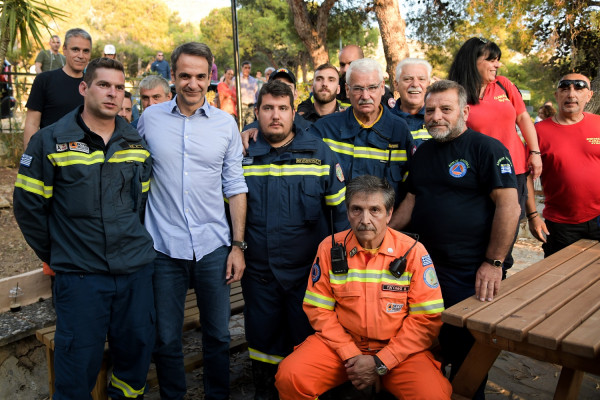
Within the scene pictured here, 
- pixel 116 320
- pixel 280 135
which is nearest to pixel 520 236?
pixel 280 135

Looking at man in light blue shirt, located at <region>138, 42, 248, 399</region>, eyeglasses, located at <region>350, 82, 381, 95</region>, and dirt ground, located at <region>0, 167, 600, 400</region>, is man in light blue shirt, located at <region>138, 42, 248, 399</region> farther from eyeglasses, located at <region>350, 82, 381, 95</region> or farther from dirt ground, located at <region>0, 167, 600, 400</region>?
eyeglasses, located at <region>350, 82, 381, 95</region>

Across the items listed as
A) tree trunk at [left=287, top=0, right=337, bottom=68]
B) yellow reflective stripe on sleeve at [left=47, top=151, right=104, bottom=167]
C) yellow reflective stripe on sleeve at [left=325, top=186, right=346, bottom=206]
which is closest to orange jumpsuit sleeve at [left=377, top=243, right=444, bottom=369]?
yellow reflective stripe on sleeve at [left=325, top=186, right=346, bottom=206]

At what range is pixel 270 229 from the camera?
3.18m

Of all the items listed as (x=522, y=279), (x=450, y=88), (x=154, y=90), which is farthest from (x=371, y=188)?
(x=154, y=90)

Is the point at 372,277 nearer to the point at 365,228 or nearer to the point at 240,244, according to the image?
the point at 365,228

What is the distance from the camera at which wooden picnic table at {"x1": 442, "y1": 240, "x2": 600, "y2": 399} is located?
227cm

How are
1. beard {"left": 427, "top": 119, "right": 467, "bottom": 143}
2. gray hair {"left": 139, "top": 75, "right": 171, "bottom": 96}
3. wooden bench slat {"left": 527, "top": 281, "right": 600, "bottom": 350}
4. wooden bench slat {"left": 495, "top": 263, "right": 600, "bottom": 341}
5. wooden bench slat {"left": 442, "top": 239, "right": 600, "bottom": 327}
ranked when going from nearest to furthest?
wooden bench slat {"left": 527, "top": 281, "right": 600, "bottom": 350} → wooden bench slat {"left": 495, "top": 263, "right": 600, "bottom": 341} → wooden bench slat {"left": 442, "top": 239, "right": 600, "bottom": 327} → beard {"left": 427, "top": 119, "right": 467, "bottom": 143} → gray hair {"left": 139, "top": 75, "right": 171, "bottom": 96}

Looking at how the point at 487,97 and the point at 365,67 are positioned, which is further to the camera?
the point at 487,97

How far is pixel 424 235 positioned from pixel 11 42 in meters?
5.18

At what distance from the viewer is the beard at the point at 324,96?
4.68 meters

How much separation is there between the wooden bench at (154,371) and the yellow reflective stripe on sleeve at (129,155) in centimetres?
118

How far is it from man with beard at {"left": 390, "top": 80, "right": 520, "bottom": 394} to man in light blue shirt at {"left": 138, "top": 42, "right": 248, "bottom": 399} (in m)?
1.20

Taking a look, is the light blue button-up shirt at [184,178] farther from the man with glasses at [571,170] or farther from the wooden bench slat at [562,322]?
the man with glasses at [571,170]

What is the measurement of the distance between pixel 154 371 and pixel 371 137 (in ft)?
7.49
